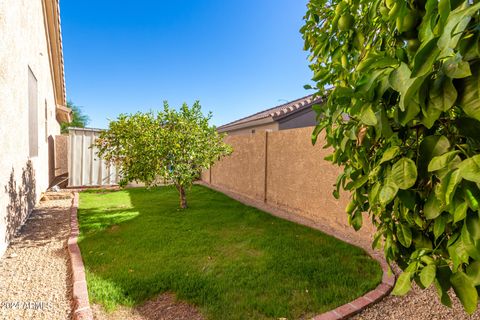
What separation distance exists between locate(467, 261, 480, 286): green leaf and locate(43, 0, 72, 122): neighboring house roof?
45.6ft

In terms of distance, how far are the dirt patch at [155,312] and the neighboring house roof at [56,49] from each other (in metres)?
12.0

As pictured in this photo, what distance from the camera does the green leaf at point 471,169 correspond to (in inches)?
30.5

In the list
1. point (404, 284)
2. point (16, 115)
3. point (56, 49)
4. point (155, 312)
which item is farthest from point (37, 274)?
point (56, 49)

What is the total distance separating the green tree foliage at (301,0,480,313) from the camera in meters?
0.80

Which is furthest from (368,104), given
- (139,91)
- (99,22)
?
(139,91)

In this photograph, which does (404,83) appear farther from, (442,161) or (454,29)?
(442,161)

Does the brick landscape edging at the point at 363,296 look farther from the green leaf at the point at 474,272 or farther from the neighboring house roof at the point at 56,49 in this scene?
the neighboring house roof at the point at 56,49

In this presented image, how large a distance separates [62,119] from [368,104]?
18898 millimetres

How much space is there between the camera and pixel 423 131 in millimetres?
1278

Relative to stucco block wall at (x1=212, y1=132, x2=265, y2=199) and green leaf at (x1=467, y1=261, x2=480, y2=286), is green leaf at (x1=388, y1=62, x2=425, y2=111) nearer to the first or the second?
green leaf at (x1=467, y1=261, x2=480, y2=286)

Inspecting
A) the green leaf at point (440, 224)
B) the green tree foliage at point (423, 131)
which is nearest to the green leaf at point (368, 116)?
the green tree foliage at point (423, 131)

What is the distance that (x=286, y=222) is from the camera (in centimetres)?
665

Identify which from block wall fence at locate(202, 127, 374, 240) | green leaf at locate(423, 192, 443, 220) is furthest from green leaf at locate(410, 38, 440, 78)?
block wall fence at locate(202, 127, 374, 240)

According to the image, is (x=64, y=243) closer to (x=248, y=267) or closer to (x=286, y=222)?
(x=248, y=267)
